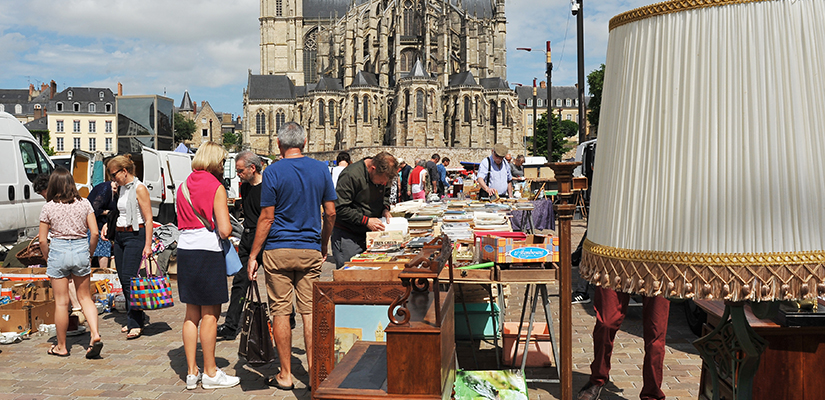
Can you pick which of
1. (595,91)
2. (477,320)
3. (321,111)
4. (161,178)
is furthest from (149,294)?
(321,111)

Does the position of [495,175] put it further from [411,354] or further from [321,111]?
[321,111]

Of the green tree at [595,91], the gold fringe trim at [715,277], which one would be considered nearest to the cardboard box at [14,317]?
the gold fringe trim at [715,277]

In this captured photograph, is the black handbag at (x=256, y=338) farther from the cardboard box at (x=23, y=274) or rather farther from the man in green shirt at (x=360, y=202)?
the cardboard box at (x=23, y=274)

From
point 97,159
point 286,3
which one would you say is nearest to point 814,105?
point 97,159

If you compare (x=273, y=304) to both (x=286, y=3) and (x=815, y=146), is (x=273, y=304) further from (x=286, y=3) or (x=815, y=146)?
(x=286, y=3)

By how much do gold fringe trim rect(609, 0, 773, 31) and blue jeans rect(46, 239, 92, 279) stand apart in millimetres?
5735

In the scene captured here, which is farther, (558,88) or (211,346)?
(558,88)

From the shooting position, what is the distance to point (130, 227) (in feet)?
21.7

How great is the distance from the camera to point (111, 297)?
7801mm

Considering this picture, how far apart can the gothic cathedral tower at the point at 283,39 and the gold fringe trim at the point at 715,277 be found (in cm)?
7585

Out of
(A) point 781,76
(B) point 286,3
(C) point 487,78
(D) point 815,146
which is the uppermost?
(B) point 286,3

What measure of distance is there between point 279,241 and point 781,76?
3.75 metres

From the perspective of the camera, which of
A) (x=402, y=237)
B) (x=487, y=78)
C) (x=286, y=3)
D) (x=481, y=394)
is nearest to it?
(x=481, y=394)

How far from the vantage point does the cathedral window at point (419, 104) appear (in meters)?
57.9
